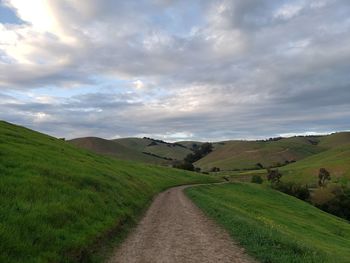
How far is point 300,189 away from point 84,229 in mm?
120202

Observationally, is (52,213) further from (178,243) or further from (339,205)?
(339,205)

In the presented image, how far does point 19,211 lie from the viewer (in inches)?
675

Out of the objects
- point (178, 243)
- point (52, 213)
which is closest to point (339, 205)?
point (178, 243)

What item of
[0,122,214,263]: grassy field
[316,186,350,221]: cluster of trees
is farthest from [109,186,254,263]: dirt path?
[316,186,350,221]: cluster of trees

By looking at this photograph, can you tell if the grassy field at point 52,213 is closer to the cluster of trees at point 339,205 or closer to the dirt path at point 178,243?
the dirt path at point 178,243

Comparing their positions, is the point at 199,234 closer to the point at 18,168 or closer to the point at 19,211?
the point at 19,211

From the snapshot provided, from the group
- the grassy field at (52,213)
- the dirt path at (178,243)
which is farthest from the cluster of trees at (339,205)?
the dirt path at (178,243)

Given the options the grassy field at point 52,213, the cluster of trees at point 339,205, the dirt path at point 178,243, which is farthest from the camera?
the cluster of trees at point 339,205

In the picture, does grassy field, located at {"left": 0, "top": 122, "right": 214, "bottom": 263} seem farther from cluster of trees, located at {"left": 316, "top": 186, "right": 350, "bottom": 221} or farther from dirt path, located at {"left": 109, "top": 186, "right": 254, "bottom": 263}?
cluster of trees, located at {"left": 316, "top": 186, "right": 350, "bottom": 221}

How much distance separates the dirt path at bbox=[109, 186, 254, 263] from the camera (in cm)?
1677

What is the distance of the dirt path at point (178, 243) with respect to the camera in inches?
660

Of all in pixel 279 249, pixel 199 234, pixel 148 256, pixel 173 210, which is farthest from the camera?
pixel 173 210

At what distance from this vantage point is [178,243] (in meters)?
19.9

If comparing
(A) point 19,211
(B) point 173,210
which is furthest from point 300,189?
(A) point 19,211
